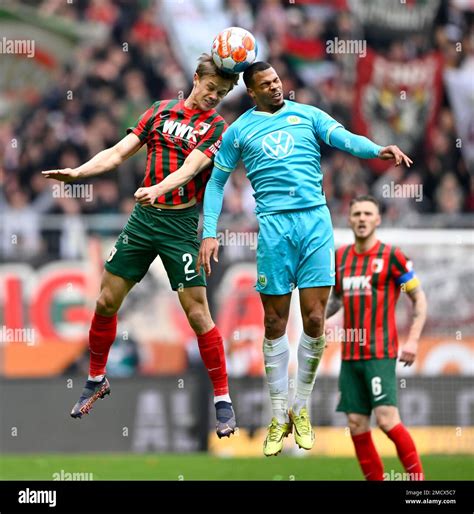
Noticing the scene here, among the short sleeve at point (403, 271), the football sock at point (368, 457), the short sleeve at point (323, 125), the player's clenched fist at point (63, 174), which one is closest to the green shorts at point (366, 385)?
the football sock at point (368, 457)

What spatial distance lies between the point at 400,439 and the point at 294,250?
8.02 feet

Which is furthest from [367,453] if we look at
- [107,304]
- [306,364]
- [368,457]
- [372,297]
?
[107,304]

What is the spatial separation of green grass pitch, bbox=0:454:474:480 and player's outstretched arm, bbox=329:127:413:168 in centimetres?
398

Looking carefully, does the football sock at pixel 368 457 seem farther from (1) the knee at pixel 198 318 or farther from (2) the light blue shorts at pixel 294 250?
(2) the light blue shorts at pixel 294 250

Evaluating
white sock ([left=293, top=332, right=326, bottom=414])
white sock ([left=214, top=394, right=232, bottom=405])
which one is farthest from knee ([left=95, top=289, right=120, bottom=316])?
white sock ([left=293, top=332, right=326, bottom=414])

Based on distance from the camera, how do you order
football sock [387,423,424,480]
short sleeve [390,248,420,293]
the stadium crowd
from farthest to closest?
the stadium crowd < short sleeve [390,248,420,293] < football sock [387,423,424,480]

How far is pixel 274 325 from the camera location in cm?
935

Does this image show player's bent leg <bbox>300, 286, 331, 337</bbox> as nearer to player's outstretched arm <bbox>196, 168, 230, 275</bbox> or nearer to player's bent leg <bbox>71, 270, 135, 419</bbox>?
player's outstretched arm <bbox>196, 168, 230, 275</bbox>

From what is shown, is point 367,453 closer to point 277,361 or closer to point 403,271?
point 403,271

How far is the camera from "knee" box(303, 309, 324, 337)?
9234 millimetres

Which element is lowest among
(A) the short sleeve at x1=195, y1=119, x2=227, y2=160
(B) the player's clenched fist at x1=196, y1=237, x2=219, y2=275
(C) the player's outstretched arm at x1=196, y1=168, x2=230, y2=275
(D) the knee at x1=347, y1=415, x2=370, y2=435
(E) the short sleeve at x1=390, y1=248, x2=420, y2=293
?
(D) the knee at x1=347, y1=415, x2=370, y2=435

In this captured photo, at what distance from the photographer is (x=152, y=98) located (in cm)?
1706

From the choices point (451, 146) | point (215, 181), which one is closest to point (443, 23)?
point (451, 146)
